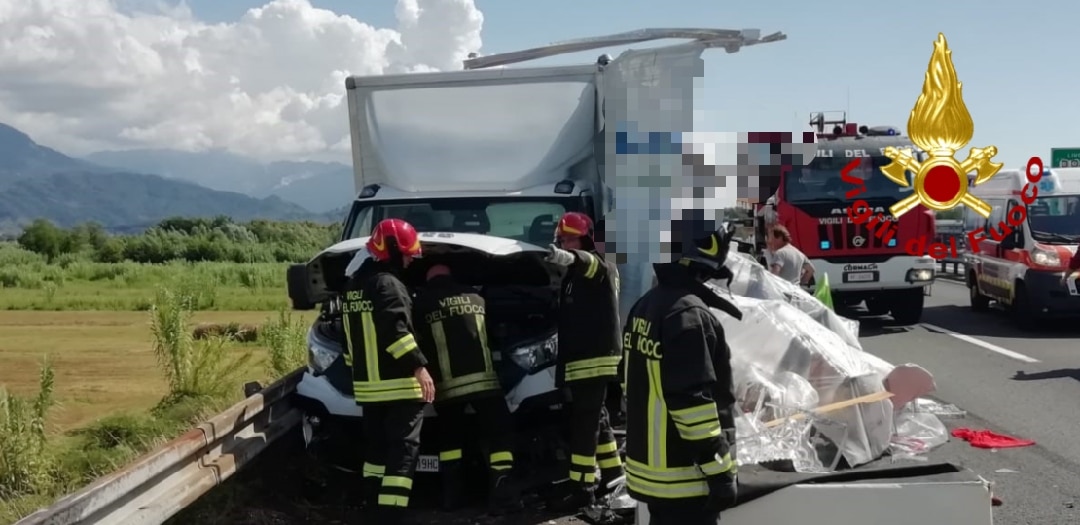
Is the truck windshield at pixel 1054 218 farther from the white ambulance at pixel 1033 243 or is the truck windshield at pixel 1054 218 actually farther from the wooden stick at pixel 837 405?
the wooden stick at pixel 837 405

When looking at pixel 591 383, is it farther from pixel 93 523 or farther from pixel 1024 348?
pixel 1024 348

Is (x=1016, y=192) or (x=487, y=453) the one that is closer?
(x=487, y=453)

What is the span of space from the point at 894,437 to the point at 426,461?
349 centimetres

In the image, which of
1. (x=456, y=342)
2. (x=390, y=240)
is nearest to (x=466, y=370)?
(x=456, y=342)

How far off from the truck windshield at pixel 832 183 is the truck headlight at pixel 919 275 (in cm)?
113

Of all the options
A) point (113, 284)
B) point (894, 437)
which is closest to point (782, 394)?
point (894, 437)

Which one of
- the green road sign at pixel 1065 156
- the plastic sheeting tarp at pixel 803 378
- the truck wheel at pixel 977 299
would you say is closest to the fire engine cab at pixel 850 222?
the truck wheel at pixel 977 299

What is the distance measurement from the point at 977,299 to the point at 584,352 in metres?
13.2

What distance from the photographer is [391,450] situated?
5559mm

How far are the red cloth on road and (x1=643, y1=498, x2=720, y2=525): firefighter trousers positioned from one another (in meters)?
4.63

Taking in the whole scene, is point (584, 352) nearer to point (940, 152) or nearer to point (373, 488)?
point (373, 488)

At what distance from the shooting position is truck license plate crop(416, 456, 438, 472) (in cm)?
607

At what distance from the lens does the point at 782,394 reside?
6.34 m

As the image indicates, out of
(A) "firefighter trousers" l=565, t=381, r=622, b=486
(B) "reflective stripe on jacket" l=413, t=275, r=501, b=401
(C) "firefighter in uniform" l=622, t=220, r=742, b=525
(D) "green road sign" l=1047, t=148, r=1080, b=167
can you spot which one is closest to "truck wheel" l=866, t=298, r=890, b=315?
(A) "firefighter trousers" l=565, t=381, r=622, b=486
